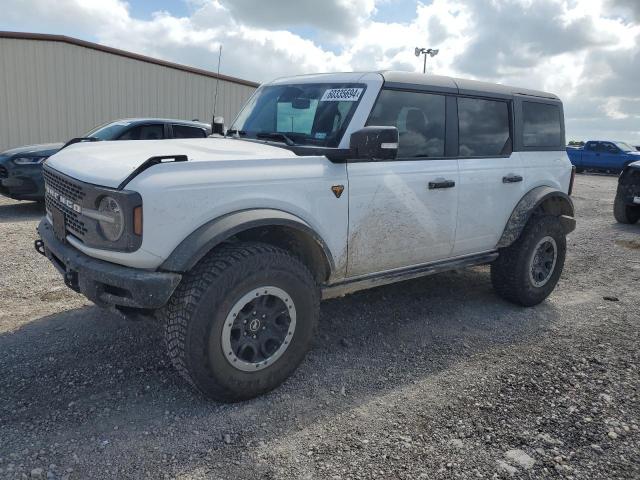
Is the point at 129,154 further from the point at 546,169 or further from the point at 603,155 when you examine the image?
the point at 603,155

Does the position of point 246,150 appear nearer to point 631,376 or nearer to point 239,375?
point 239,375

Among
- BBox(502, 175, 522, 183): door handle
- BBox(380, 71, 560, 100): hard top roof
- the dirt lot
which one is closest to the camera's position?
the dirt lot

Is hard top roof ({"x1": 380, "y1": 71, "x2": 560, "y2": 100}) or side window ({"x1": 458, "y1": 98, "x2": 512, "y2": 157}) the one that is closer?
hard top roof ({"x1": 380, "y1": 71, "x2": 560, "y2": 100})

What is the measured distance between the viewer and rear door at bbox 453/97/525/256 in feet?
14.1

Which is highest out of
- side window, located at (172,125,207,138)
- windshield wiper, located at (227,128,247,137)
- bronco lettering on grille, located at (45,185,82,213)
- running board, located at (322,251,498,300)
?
side window, located at (172,125,207,138)

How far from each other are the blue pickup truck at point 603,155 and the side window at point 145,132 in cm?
2164

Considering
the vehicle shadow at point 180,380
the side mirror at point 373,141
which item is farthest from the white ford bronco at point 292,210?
the vehicle shadow at point 180,380

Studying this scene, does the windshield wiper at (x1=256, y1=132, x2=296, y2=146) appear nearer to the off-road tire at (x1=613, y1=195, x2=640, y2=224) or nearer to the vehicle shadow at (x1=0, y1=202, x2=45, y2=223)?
the vehicle shadow at (x1=0, y1=202, x2=45, y2=223)

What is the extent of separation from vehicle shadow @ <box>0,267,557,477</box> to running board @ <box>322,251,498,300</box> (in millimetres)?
521

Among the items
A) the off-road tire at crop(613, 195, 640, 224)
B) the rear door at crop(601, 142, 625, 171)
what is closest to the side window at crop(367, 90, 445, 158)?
the off-road tire at crop(613, 195, 640, 224)

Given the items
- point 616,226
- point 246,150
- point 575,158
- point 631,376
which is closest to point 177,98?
point 616,226

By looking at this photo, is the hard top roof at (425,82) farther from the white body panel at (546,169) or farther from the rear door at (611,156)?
the rear door at (611,156)

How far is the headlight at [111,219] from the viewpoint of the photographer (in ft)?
9.04

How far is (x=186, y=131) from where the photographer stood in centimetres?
877
